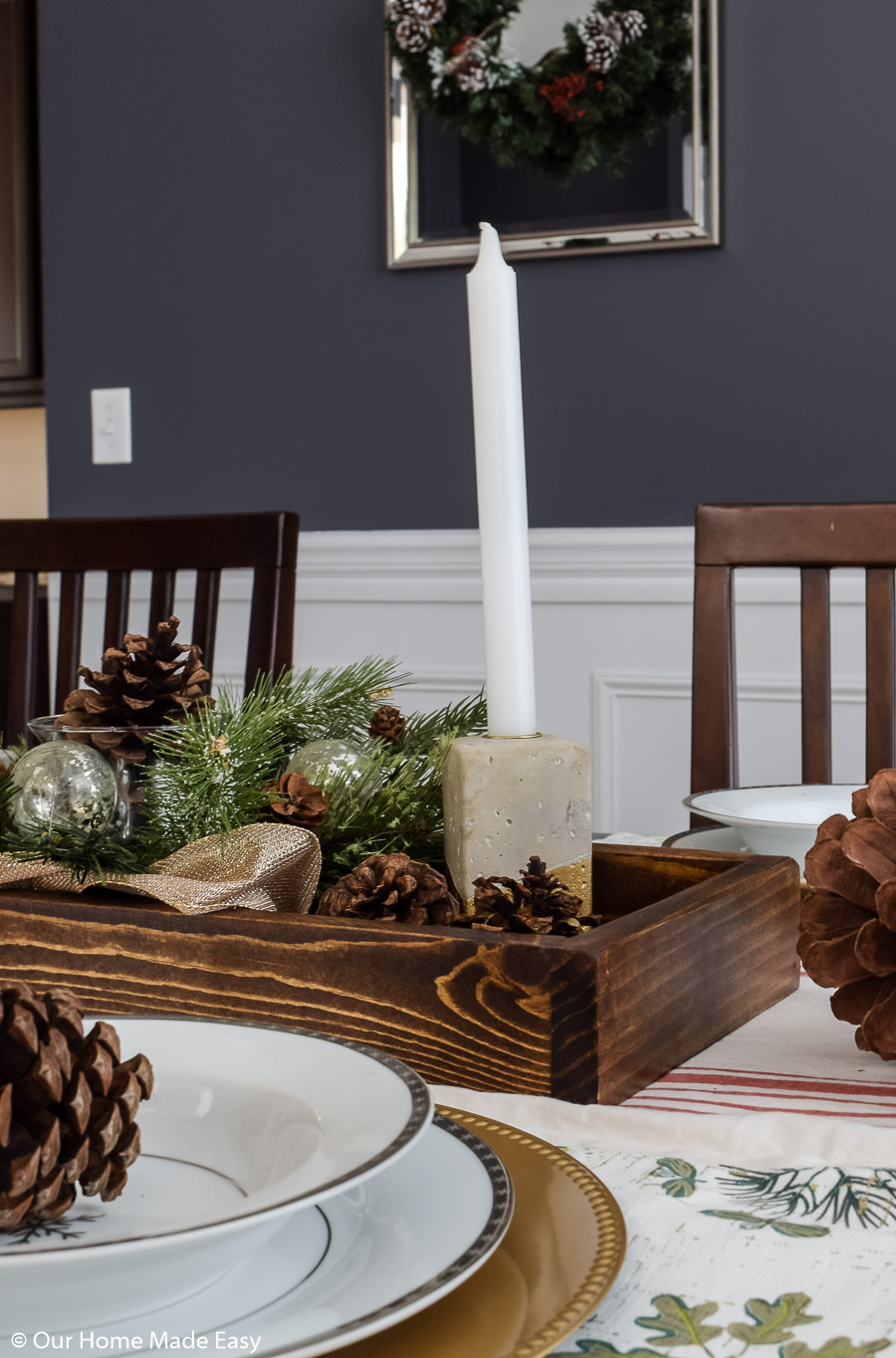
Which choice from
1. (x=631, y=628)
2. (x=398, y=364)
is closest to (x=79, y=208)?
(x=398, y=364)

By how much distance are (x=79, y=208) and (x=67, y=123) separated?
152 mm

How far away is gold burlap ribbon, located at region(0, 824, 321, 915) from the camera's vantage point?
55cm

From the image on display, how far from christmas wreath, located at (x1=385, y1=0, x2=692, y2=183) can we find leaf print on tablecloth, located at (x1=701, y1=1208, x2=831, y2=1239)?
196 centimetres

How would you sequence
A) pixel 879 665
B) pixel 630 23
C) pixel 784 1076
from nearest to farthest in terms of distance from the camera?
pixel 784 1076, pixel 879 665, pixel 630 23

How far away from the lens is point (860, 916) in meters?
0.54

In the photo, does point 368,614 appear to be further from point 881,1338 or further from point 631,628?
point 881,1338

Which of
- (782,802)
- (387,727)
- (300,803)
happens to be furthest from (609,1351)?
(782,802)

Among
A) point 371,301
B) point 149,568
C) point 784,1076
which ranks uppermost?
point 371,301

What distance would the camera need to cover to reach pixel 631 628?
7.11 feet

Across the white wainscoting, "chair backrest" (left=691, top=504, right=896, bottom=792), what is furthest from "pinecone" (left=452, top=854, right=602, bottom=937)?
the white wainscoting

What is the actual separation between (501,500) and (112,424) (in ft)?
6.74

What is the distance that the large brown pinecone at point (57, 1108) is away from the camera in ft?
0.98

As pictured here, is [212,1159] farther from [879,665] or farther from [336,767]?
[879,665]

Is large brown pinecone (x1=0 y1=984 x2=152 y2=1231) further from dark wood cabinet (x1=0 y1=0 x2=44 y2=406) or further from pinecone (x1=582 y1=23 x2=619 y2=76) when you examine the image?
dark wood cabinet (x1=0 y1=0 x2=44 y2=406)
